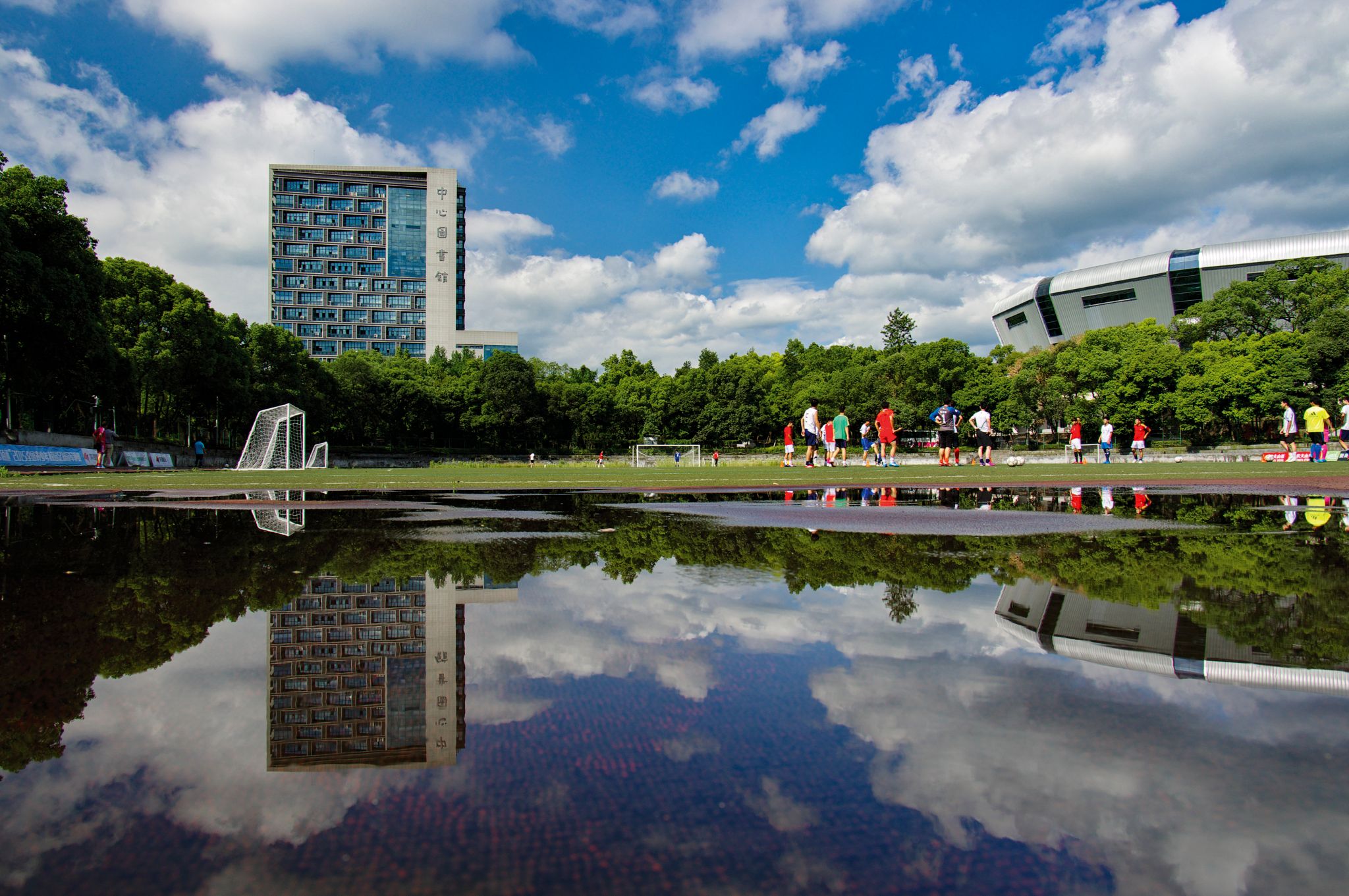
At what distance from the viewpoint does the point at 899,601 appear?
488 centimetres

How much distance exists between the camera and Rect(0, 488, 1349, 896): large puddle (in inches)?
76.1

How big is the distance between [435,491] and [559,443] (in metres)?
66.7

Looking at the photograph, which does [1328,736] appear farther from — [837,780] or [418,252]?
[418,252]

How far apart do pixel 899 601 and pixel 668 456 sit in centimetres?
6122

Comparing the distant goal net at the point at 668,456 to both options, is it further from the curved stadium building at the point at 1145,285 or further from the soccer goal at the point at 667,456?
the curved stadium building at the point at 1145,285

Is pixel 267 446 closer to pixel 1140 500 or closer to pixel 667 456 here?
pixel 667 456

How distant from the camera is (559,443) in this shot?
83.9 m

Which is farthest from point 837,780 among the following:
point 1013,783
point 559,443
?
point 559,443

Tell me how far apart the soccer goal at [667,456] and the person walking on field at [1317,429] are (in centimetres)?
3497

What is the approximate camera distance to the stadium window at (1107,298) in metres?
107

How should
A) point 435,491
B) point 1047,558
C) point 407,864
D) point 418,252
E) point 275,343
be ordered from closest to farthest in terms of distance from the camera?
point 407,864 < point 1047,558 < point 435,491 < point 275,343 < point 418,252

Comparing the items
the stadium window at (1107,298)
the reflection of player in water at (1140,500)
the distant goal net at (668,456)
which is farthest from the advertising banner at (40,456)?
the stadium window at (1107,298)

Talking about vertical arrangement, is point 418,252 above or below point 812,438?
above

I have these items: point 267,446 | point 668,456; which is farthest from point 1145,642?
point 668,456
